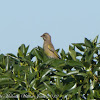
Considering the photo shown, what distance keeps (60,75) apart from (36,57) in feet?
3.82

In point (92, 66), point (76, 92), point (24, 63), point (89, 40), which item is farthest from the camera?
point (24, 63)

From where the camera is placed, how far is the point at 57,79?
589 centimetres

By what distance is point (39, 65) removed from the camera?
6.31 m

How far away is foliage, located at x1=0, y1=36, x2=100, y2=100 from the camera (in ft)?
19.1

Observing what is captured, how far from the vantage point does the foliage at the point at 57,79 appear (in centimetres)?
582

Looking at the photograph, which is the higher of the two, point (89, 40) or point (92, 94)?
point (89, 40)

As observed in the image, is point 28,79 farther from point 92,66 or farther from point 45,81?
point 92,66

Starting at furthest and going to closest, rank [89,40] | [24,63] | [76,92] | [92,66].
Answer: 1. [24,63]
2. [89,40]
3. [92,66]
4. [76,92]

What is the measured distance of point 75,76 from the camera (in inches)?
237

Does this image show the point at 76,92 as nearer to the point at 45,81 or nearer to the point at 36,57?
the point at 45,81

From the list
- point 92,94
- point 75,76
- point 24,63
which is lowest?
point 92,94

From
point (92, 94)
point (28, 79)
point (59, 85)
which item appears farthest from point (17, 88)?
point (92, 94)

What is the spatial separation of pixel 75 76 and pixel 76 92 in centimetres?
40

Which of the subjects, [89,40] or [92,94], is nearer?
[92,94]
